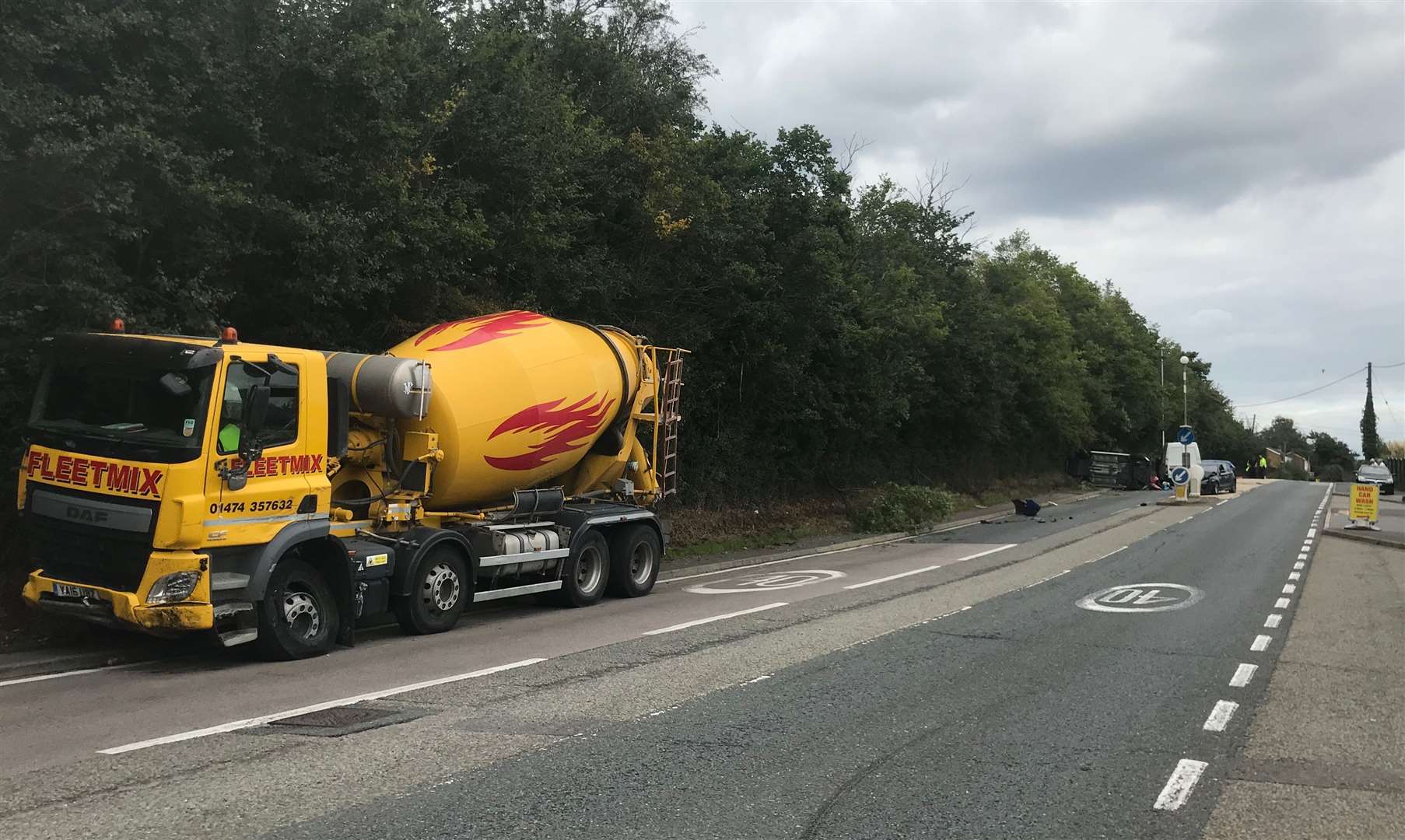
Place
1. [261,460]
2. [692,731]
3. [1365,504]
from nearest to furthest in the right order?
[692,731], [261,460], [1365,504]

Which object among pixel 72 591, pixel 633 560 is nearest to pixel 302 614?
pixel 72 591

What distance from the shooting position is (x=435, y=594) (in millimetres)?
10430

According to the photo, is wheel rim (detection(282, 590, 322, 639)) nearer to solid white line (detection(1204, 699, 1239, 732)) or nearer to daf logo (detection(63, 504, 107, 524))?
daf logo (detection(63, 504, 107, 524))

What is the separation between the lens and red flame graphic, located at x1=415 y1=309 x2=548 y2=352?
11281 millimetres

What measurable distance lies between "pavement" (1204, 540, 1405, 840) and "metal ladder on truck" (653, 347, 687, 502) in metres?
8.40

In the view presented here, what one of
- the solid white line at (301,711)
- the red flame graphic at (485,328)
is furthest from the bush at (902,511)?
the solid white line at (301,711)

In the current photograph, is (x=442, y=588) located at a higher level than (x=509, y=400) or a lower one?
lower

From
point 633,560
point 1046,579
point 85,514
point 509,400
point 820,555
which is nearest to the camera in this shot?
point 85,514

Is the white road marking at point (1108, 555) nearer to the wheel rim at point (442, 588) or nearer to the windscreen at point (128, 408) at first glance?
the wheel rim at point (442, 588)

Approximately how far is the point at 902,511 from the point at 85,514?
832 inches

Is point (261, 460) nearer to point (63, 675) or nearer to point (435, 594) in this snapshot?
point (63, 675)

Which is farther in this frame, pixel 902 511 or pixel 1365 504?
pixel 902 511

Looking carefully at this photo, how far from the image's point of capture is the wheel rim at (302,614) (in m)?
8.80

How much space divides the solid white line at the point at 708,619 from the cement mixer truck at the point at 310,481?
2108mm
